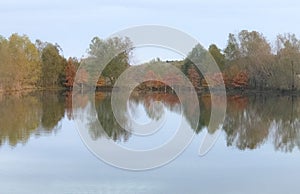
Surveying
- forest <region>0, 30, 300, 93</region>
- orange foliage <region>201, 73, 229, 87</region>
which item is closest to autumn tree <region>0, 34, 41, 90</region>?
forest <region>0, 30, 300, 93</region>

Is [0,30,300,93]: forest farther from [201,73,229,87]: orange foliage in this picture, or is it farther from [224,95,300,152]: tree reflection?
[224,95,300,152]: tree reflection

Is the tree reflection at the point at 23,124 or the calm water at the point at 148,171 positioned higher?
the tree reflection at the point at 23,124

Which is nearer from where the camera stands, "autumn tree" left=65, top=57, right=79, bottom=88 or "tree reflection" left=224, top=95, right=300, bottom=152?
"tree reflection" left=224, top=95, right=300, bottom=152

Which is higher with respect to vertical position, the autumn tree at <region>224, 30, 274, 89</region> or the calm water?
the autumn tree at <region>224, 30, 274, 89</region>

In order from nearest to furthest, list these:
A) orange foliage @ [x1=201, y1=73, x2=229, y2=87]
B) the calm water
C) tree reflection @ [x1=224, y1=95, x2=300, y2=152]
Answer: the calm water, tree reflection @ [x1=224, y1=95, x2=300, y2=152], orange foliage @ [x1=201, y1=73, x2=229, y2=87]

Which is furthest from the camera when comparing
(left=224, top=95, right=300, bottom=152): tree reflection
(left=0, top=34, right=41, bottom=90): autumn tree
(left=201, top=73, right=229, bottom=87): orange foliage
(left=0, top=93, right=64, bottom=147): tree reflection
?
(left=0, top=34, right=41, bottom=90): autumn tree

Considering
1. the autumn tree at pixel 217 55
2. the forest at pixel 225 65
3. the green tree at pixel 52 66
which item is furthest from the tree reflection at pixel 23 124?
the green tree at pixel 52 66

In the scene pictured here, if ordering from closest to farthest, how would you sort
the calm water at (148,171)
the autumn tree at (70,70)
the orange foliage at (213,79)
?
the calm water at (148,171) → the orange foliage at (213,79) → the autumn tree at (70,70)

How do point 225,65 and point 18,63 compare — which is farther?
point 225,65

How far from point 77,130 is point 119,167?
7531 millimetres

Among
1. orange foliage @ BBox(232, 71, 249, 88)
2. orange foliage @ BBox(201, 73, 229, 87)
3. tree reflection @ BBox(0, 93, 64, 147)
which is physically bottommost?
tree reflection @ BBox(0, 93, 64, 147)

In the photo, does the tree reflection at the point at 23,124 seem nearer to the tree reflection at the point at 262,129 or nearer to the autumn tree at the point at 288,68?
the tree reflection at the point at 262,129

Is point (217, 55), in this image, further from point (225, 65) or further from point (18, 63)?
point (18, 63)

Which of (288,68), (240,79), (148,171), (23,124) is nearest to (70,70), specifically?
(240,79)
